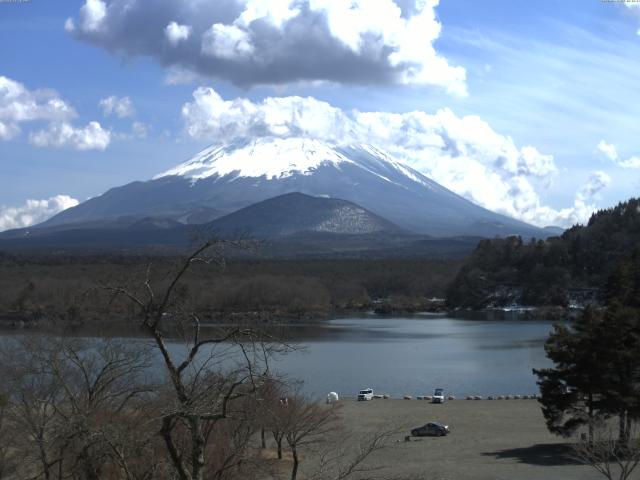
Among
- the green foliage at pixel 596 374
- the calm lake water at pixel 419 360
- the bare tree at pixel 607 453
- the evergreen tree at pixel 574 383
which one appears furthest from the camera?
the calm lake water at pixel 419 360

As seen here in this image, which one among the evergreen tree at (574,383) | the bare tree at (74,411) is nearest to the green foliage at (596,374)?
the evergreen tree at (574,383)

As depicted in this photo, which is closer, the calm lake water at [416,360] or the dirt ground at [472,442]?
the dirt ground at [472,442]

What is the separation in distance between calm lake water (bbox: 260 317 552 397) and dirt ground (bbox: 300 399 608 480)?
341 cm

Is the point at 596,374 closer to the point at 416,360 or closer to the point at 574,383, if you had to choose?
the point at 574,383

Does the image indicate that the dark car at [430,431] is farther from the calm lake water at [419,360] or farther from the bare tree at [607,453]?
the bare tree at [607,453]

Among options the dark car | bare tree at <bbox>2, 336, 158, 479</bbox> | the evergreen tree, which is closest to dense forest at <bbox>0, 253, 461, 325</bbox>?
the dark car

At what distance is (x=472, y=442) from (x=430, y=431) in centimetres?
152

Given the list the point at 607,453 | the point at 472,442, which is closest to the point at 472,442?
the point at 472,442

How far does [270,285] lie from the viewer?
3573 inches

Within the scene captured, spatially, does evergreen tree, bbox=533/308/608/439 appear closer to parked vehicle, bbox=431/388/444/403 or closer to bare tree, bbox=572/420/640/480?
bare tree, bbox=572/420/640/480

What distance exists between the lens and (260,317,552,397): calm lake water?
36.9 meters

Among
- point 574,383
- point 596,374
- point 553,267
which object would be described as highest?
point 553,267

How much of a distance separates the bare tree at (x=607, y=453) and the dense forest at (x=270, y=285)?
36860 millimetres

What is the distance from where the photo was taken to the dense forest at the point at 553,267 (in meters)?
A: 97.1
